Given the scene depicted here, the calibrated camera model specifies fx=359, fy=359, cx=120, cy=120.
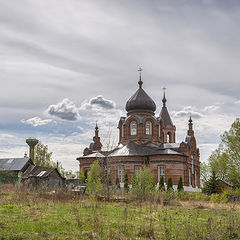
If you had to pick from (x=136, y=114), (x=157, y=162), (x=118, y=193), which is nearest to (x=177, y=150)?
(x=157, y=162)

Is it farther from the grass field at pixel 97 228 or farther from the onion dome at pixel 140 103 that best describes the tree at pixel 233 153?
the grass field at pixel 97 228

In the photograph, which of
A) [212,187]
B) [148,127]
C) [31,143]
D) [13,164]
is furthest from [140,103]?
[31,143]

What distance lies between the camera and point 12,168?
39.9 m

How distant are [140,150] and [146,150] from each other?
0.72 meters

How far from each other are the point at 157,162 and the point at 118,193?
599 inches

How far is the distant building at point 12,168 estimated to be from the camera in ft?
127

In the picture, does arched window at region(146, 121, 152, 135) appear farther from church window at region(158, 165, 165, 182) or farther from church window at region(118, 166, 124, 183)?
church window at region(118, 166, 124, 183)

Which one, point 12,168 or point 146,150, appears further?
point 12,168

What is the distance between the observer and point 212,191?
1177 inches

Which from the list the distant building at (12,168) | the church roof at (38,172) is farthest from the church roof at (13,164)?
the church roof at (38,172)

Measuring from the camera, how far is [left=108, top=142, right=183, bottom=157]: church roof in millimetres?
37847

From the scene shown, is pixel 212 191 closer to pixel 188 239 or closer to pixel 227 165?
pixel 227 165

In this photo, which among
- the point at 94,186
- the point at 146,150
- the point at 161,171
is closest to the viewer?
the point at 94,186

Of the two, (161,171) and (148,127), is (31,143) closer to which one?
(148,127)
